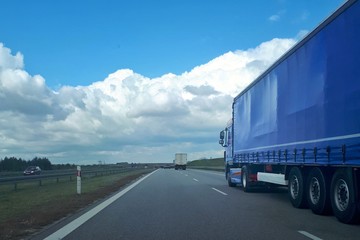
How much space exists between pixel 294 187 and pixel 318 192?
6.62 ft

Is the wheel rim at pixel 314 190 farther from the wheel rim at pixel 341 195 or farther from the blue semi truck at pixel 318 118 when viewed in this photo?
the wheel rim at pixel 341 195

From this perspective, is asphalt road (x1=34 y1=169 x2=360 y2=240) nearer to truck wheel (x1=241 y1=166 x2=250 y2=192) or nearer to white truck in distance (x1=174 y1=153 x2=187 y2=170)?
truck wheel (x1=241 y1=166 x2=250 y2=192)

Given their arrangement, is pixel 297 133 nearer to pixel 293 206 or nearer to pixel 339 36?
pixel 293 206

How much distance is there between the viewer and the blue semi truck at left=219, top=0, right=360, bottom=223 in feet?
32.5

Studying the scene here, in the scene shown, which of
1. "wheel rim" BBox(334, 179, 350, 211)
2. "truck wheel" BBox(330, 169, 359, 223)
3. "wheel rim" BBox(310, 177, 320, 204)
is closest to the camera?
"truck wheel" BBox(330, 169, 359, 223)

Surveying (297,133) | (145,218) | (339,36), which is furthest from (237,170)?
(339,36)

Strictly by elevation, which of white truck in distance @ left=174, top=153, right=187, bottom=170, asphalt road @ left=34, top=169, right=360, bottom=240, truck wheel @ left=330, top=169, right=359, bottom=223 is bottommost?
asphalt road @ left=34, top=169, right=360, bottom=240

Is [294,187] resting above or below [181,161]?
below

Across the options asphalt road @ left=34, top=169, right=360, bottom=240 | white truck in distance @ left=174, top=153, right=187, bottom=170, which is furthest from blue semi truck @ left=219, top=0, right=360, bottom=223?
white truck in distance @ left=174, top=153, right=187, bottom=170

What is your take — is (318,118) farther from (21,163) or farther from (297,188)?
(21,163)

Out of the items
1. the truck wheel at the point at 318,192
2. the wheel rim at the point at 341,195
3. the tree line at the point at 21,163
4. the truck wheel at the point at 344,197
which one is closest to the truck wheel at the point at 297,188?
the truck wheel at the point at 318,192

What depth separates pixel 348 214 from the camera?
1021cm

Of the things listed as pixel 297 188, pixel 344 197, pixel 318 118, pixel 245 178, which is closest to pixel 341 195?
pixel 344 197

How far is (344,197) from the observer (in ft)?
34.7
